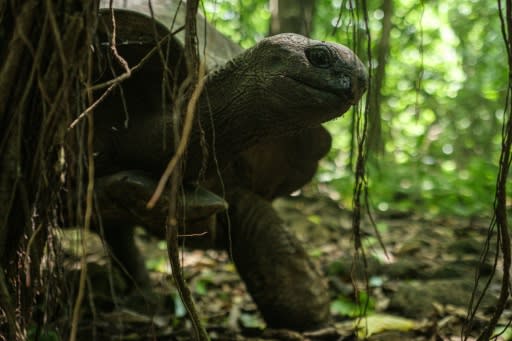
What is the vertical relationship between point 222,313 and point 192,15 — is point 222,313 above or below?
below

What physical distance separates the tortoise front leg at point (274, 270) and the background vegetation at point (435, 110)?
215 centimetres

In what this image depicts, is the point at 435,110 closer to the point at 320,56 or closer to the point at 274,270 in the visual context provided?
the point at 274,270

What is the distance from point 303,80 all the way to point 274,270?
1.36 metres

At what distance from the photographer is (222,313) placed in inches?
130

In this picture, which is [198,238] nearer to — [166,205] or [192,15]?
[166,205]

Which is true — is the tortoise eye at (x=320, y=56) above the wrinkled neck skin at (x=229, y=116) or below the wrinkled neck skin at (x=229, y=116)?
above

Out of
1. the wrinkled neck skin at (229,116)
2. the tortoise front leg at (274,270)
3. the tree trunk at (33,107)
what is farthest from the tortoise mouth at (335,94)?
the tortoise front leg at (274,270)

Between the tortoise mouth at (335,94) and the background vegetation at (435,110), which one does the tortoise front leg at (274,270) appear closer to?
the tortoise mouth at (335,94)

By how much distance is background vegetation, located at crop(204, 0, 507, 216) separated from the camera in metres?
5.42

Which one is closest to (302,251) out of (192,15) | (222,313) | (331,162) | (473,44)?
(222,313)

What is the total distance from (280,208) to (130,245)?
2.24 m

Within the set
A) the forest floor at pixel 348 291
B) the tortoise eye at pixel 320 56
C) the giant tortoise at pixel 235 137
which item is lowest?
the forest floor at pixel 348 291

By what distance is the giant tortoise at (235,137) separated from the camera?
2.05 metres

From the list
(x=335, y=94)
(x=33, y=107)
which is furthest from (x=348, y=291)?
(x=33, y=107)
